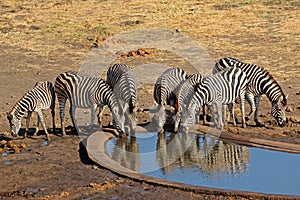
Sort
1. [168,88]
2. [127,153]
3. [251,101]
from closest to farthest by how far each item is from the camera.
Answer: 1. [127,153]
2. [251,101]
3. [168,88]

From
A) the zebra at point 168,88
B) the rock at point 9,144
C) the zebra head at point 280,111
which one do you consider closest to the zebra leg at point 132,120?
the zebra at point 168,88

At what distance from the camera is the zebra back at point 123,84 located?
13.2 m

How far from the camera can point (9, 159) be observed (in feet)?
38.9

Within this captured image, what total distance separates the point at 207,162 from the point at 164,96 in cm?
265

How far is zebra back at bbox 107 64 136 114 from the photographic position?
13.2 meters

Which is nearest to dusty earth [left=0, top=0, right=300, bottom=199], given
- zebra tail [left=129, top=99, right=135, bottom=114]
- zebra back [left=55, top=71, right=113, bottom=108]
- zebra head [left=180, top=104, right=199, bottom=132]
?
zebra back [left=55, top=71, right=113, bottom=108]

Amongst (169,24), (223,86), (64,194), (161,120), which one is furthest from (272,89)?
(169,24)

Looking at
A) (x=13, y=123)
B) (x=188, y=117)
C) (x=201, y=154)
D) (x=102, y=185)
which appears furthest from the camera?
(x=188, y=117)

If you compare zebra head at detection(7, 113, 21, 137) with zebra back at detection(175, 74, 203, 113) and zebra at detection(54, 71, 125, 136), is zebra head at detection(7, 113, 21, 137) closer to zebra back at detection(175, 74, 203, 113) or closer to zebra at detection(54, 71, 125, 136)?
zebra at detection(54, 71, 125, 136)

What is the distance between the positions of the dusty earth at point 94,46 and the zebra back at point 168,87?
2.24 feet

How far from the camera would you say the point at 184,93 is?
13555 mm

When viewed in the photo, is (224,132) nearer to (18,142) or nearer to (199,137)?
(199,137)

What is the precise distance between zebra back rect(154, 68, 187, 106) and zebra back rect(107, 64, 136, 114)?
1.84 feet

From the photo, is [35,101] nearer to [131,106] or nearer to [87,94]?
[87,94]
